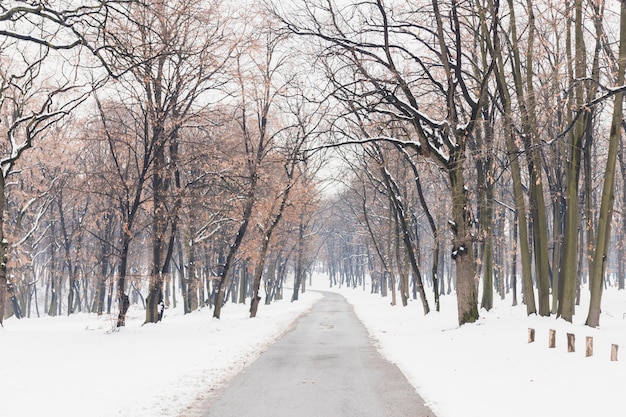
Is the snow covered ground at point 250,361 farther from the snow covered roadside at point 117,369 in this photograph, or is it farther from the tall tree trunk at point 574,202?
the tall tree trunk at point 574,202

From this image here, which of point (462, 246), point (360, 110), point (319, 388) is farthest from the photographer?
point (360, 110)

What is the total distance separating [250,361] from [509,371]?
Answer: 593 centimetres

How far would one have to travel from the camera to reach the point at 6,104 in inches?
1174

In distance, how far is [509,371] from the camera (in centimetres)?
1001

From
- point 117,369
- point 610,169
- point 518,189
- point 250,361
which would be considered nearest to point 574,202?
point 610,169

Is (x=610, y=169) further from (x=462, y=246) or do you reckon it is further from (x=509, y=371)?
(x=509, y=371)

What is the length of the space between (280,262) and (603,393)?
164ft

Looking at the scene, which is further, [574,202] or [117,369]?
[574,202]

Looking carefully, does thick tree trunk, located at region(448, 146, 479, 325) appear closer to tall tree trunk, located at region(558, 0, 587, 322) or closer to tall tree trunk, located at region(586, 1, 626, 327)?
tall tree trunk, located at region(558, 0, 587, 322)

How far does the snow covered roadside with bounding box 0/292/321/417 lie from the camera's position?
7941mm

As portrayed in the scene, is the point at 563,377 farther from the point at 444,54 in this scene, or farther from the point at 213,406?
the point at 444,54

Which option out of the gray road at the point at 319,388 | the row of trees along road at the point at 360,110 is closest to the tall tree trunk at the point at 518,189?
the row of trees along road at the point at 360,110

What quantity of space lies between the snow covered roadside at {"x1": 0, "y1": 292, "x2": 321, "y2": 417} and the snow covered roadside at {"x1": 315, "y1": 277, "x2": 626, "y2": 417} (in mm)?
3938

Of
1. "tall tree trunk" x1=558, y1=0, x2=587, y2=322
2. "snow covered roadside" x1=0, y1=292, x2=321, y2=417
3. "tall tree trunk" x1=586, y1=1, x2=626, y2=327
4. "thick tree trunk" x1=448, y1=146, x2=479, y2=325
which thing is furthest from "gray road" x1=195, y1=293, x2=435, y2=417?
"tall tree trunk" x1=586, y1=1, x2=626, y2=327
